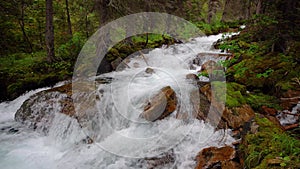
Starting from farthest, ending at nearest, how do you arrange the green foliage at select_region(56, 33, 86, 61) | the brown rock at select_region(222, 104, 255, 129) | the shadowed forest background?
the green foliage at select_region(56, 33, 86, 61), the shadowed forest background, the brown rock at select_region(222, 104, 255, 129)

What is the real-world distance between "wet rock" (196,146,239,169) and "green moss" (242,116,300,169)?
0.33 m

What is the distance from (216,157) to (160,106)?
188cm

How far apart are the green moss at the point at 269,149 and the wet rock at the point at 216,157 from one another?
0.33 m

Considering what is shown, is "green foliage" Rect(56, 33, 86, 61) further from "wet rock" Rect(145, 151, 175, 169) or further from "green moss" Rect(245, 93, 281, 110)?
"green moss" Rect(245, 93, 281, 110)

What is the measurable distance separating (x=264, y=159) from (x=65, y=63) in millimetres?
8834

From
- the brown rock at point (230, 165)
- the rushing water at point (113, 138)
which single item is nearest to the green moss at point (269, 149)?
the brown rock at point (230, 165)

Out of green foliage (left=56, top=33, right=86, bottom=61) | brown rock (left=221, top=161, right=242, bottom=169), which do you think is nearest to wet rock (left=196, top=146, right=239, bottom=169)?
brown rock (left=221, top=161, right=242, bottom=169)

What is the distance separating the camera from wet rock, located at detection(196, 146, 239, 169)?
3.96m

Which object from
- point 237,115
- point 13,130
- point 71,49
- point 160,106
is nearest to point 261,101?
point 237,115

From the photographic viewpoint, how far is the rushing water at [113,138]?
4.57 meters

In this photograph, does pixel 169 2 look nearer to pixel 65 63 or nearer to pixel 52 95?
pixel 65 63

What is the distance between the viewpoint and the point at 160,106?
541cm

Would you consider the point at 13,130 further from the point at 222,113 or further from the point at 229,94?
the point at 229,94

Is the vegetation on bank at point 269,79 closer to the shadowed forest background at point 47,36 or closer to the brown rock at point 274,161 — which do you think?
the brown rock at point 274,161
